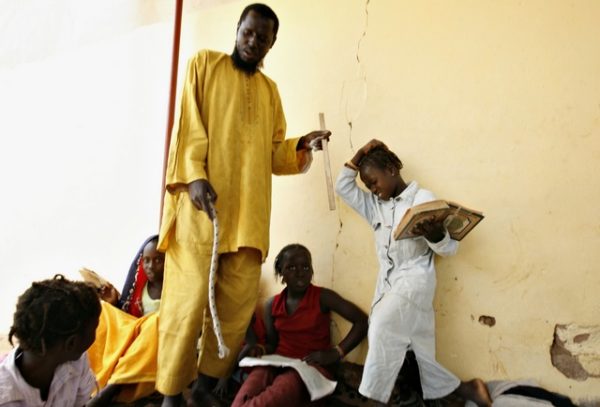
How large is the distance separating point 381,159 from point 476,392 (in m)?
1.09

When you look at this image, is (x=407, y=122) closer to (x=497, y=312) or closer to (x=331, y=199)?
(x=331, y=199)

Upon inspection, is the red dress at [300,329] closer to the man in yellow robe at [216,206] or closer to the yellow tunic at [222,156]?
the man in yellow robe at [216,206]

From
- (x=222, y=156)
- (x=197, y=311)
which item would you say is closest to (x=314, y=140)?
(x=222, y=156)

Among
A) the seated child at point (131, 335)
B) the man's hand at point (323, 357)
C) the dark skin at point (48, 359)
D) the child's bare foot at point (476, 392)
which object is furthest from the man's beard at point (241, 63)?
the child's bare foot at point (476, 392)

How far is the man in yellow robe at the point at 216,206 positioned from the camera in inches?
66.9

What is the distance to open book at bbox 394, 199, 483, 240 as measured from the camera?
5.15 feet

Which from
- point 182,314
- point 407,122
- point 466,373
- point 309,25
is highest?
point 309,25

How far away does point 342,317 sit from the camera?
2.16 meters

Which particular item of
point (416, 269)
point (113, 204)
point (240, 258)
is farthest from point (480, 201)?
point (113, 204)

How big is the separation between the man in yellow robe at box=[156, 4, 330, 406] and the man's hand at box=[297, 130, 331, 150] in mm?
206

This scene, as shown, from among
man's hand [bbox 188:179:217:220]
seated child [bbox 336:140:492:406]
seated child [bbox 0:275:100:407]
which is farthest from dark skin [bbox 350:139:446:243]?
seated child [bbox 0:275:100:407]

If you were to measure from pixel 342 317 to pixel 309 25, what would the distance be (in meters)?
1.72

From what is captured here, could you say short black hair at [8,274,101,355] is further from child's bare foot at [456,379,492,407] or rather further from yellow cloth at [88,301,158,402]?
child's bare foot at [456,379,492,407]

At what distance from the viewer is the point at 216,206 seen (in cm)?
179
